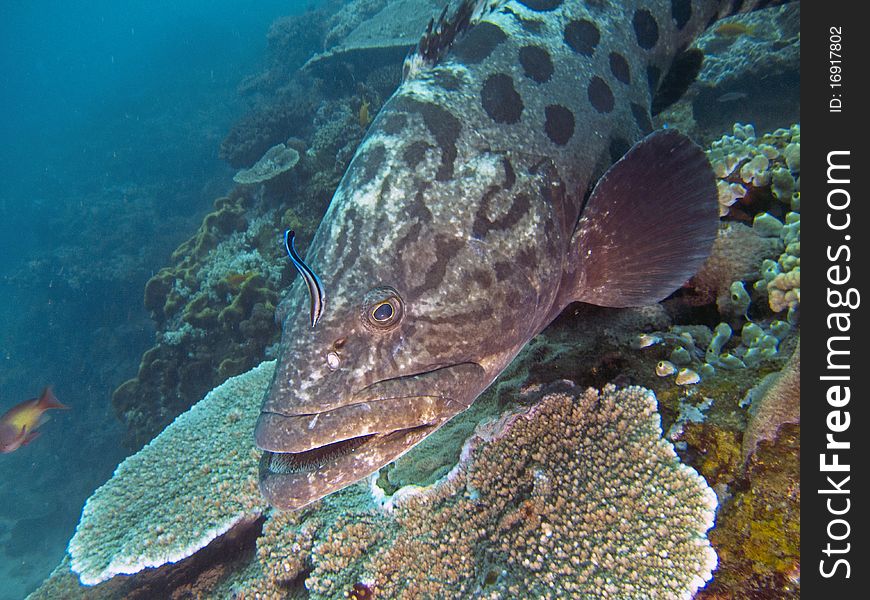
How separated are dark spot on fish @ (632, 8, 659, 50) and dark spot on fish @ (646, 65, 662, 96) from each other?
17 centimetres

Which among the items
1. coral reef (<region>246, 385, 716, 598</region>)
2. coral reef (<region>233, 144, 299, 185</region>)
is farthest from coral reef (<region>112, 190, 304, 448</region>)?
coral reef (<region>246, 385, 716, 598</region>)

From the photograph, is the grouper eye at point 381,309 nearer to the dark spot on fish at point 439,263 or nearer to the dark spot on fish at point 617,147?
the dark spot on fish at point 439,263

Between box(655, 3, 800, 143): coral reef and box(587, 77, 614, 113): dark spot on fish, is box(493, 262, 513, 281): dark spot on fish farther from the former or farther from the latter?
box(655, 3, 800, 143): coral reef

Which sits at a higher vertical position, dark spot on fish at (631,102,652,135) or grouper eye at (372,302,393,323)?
dark spot on fish at (631,102,652,135)

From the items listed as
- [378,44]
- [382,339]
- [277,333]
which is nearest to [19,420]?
[277,333]

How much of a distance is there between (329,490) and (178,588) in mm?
2757

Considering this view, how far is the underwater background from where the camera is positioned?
8.07ft

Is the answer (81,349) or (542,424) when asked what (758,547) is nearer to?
(542,424)

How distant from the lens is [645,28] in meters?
3.77

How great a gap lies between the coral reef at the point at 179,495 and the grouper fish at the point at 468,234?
1710 millimetres

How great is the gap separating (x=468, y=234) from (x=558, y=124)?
3.66 ft

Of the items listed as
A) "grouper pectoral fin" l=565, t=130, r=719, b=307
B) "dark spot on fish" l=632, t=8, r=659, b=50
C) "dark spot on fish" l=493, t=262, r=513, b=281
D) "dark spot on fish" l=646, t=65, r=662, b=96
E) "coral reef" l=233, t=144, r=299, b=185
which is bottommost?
"dark spot on fish" l=493, t=262, r=513, b=281

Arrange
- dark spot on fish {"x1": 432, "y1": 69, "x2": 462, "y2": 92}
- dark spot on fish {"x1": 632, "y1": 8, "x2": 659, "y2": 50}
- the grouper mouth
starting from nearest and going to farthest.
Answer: the grouper mouth < dark spot on fish {"x1": 432, "y1": 69, "x2": 462, "y2": 92} < dark spot on fish {"x1": 632, "y1": 8, "x2": 659, "y2": 50}
